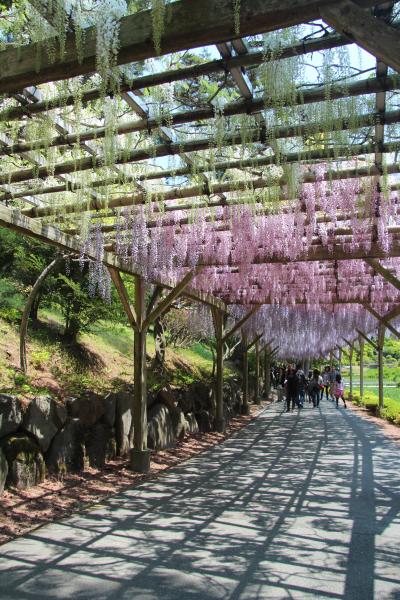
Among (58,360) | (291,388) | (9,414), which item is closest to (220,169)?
(9,414)

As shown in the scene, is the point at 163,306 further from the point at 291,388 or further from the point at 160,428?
the point at 291,388

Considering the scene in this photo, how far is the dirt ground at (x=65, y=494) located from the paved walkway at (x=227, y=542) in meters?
0.17

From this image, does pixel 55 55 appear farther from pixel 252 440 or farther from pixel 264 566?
pixel 252 440

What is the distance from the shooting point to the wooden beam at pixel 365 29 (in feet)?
5.11

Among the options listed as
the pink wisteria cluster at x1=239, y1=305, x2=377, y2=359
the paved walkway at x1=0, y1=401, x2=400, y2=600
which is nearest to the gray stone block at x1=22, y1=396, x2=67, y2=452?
the paved walkway at x1=0, y1=401, x2=400, y2=600

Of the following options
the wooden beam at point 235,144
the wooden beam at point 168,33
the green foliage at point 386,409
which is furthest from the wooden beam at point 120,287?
the green foliage at point 386,409

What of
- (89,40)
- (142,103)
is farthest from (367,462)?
(89,40)

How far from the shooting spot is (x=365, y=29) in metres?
1.58

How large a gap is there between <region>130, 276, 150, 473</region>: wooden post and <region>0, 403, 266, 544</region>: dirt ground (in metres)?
0.16

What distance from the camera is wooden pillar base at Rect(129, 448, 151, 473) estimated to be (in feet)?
19.8

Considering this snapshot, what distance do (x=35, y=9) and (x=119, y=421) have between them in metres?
5.19

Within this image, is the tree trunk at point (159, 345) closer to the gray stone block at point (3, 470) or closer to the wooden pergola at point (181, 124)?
the wooden pergola at point (181, 124)

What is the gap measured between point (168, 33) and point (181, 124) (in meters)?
1.50

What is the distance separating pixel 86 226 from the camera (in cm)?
477
